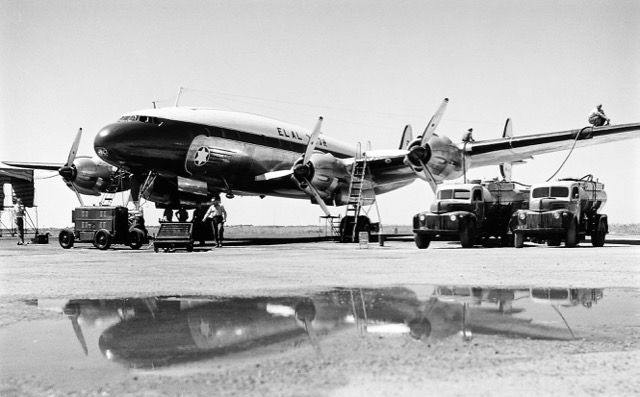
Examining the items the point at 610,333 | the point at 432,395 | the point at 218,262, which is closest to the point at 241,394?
the point at 432,395

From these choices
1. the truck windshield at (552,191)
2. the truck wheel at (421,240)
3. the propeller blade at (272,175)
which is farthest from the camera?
the propeller blade at (272,175)

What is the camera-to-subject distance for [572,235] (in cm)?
1970

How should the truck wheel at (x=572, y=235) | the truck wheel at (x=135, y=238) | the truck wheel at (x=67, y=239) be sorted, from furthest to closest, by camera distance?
the truck wheel at (x=67, y=239), the truck wheel at (x=135, y=238), the truck wheel at (x=572, y=235)

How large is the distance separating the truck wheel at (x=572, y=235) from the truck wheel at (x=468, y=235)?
298cm

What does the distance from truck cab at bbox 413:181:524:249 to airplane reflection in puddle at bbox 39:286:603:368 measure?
12.1 metres

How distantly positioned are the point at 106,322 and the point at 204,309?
1114 mm

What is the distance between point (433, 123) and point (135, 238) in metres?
12.9

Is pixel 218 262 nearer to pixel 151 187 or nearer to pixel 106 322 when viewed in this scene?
pixel 106 322

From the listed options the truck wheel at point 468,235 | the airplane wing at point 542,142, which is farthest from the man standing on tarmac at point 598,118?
the truck wheel at point 468,235

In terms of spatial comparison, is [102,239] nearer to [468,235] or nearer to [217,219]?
[217,219]

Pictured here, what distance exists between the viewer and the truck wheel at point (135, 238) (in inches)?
864

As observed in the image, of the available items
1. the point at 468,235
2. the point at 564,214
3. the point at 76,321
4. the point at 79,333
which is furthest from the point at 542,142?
the point at 79,333

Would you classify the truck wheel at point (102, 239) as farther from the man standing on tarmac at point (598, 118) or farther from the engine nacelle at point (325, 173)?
the man standing on tarmac at point (598, 118)

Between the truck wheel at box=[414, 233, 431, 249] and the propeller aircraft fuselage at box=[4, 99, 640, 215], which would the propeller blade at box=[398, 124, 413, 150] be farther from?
the truck wheel at box=[414, 233, 431, 249]
